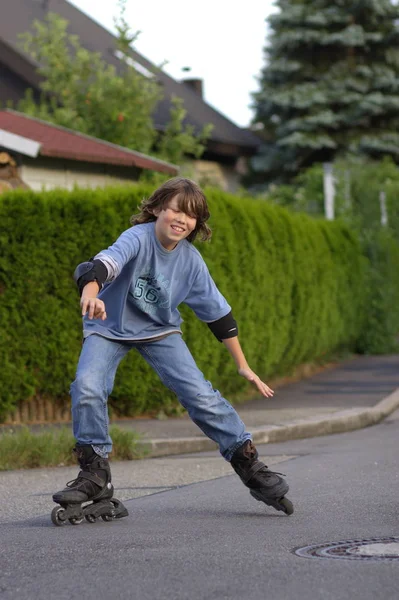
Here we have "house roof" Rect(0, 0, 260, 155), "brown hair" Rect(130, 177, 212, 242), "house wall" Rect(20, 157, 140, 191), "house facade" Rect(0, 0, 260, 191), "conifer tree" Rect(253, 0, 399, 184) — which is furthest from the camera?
"conifer tree" Rect(253, 0, 399, 184)

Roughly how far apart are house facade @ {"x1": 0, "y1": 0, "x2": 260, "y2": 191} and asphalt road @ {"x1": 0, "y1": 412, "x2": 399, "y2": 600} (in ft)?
52.7

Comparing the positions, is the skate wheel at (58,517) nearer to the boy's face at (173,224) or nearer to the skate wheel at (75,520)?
the skate wheel at (75,520)

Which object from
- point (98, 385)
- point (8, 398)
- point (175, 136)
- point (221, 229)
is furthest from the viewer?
point (175, 136)

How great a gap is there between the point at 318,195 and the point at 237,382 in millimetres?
14729

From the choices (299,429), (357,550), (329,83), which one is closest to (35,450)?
(299,429)

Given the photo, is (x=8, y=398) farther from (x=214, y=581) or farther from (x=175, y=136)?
(x=175, y=136)

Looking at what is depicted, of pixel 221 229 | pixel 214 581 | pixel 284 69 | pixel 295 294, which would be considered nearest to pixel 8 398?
pixel 221 229

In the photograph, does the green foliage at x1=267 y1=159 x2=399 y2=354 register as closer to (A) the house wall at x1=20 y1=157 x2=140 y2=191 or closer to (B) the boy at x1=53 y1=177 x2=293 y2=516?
(A) the house wall at x1=20 y1=157 x2=140 y2=191

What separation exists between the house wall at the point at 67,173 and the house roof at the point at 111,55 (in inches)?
322

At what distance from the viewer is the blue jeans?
6.37 meters

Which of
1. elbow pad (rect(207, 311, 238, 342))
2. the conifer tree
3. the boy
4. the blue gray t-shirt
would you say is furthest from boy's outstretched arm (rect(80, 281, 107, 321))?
the conifer tree

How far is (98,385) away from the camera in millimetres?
6375

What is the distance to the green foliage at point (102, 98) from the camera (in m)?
22.9

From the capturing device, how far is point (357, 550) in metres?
5.46
